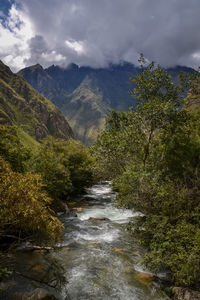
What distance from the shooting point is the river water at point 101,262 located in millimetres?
11609

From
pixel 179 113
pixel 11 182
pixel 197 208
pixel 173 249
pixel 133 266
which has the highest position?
pixel 179 113

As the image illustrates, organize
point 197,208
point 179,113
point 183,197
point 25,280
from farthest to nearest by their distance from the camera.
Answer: point 179,113
point 183,197
point 197,208
point 25,280

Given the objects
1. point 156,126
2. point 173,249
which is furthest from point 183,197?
point 156,126

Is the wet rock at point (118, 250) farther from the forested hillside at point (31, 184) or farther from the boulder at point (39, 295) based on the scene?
the boulder at point (39, 295)

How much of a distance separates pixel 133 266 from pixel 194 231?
5.57m

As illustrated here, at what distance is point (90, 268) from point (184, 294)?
645 centimetres

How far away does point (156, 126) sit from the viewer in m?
19.4

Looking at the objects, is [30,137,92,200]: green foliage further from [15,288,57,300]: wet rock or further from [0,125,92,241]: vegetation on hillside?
[15,288,57,300]: wet rock

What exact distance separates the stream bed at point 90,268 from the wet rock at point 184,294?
663mm

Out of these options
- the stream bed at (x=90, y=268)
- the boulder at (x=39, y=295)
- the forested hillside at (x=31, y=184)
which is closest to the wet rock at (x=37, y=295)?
the boulder at (x=39, y=295)

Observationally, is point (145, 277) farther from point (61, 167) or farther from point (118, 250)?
point (61, 167)

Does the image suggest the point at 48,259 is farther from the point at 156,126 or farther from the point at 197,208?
the point at 156,126

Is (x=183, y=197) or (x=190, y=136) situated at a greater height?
(x=190, y=136)

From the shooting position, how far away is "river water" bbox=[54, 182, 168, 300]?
1161 cm
